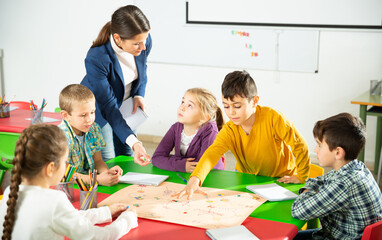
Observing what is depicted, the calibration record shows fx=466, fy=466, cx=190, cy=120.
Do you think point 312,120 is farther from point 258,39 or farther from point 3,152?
point 3,152

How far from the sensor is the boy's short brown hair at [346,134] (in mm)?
1810

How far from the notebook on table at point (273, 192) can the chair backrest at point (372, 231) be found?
380 mm

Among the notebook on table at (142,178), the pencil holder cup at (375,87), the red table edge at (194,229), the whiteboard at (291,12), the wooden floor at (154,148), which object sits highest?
the whiteboard at (291,12)

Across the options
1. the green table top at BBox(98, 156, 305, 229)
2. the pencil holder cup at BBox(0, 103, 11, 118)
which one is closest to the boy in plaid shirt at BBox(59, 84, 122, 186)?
the green table top at BBox(98, 156, 305, 229)

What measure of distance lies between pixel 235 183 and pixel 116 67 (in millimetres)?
1044

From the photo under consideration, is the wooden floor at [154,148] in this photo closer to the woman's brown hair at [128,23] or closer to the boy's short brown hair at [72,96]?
the woman's brown hair at [128,23]

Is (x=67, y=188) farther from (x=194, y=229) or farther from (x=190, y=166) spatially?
(x=190, y=166)

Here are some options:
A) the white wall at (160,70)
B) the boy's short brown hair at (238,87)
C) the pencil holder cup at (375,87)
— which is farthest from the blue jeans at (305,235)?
the white wall at (160,70)

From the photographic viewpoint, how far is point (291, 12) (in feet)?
15.0

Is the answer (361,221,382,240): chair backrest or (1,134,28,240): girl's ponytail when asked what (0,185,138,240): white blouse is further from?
(361,221,382,240): chair backrest

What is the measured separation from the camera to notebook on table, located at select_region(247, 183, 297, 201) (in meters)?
1.92

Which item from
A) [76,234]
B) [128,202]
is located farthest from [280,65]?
[76,234]

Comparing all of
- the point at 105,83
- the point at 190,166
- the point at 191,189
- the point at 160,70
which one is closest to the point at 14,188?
the point at 191,189

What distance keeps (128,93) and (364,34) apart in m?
2.53
